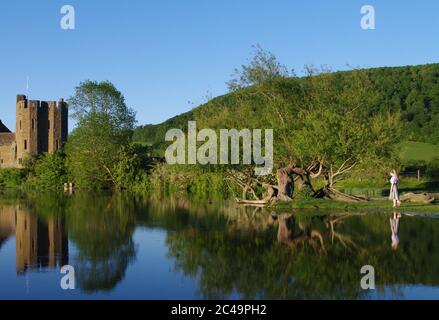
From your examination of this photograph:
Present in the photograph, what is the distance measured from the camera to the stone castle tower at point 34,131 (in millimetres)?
89688

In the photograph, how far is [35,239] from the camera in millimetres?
18859

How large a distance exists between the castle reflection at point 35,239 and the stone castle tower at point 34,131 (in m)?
63.6

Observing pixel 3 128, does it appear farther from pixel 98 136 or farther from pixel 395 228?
pixel 395 228

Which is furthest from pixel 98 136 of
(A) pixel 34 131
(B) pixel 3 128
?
(B) pixel 3 128

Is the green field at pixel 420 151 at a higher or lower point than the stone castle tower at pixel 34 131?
lower

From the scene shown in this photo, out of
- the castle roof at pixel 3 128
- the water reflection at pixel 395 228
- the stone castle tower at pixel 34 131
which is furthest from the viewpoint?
the castle roof at pixel 3 128

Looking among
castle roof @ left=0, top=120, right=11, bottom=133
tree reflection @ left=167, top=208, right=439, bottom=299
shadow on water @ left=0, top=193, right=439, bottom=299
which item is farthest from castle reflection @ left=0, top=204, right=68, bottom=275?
castle roof @ left=0, top=120, right=11, bottom=133

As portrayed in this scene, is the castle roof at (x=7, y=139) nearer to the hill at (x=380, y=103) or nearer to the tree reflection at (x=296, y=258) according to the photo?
the hill at (x=380, y=103)

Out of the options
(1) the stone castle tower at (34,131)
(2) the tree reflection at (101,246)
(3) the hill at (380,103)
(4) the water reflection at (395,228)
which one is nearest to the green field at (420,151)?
(3) the hill at (380,103)

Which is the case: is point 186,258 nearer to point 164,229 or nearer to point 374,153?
point 164,229

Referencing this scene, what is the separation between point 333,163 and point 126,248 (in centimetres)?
1845

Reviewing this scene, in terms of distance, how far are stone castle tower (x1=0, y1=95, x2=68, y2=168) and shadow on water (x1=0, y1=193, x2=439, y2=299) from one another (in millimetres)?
66331

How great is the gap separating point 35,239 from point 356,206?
51.1 ft

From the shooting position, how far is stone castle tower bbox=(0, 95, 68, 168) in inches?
3531
